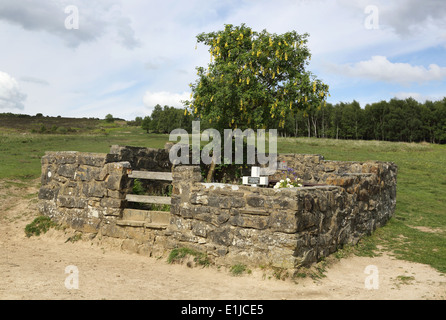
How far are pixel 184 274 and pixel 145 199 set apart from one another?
236 centimetres

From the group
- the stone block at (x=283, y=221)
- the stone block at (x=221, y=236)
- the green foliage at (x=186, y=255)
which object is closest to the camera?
the stone block at (x=283, y=221)

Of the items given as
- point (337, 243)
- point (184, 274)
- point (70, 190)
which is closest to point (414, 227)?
point (337, 243)

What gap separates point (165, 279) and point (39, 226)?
494 centimetres

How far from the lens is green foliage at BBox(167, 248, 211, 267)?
7305 mm

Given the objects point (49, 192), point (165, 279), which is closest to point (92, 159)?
point (49, 192)

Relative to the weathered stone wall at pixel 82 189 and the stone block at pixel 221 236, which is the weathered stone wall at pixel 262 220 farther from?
the weathered stone wall at pixel 82 189

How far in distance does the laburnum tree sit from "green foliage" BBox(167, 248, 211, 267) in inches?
280

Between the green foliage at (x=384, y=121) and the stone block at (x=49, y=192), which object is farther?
the green foliage at (x=384, y=121)

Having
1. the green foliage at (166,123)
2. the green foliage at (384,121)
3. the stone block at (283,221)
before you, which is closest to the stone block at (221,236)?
the stone block at (283,221)

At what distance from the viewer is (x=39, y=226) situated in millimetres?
9688

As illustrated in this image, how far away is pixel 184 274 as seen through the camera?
7.01 m

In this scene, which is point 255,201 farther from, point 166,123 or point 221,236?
point 166,123

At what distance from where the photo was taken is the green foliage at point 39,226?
9.61m

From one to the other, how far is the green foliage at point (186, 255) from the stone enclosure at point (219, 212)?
11 cm
